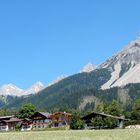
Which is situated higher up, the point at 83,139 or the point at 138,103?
the point at 138,103

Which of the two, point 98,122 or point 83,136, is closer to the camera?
point 83,136

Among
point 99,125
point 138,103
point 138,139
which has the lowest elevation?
point 138,139

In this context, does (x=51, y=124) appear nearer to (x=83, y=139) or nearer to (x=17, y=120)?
(x=17, y=120)

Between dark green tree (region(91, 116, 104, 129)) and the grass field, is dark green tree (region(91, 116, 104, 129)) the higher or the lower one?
the higher one

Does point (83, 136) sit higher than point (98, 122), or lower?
lower

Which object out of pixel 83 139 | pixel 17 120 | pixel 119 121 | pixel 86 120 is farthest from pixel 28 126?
pixel 83 139

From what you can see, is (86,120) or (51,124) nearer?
(86,120)

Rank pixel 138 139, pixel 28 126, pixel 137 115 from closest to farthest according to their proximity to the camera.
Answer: pixel 138 139, pixel 137 115, pixel 28 126

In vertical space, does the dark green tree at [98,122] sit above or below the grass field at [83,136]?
above

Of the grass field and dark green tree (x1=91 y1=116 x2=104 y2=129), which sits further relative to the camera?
dark green tree (x1=91 y1=116 x2=104 y2=129)

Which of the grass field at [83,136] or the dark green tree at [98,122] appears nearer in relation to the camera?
the grass field at [83,136]

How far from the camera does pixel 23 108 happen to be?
19600cm

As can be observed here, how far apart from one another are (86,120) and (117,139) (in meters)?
131

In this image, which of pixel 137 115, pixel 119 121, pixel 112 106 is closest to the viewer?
pixel 119 121
